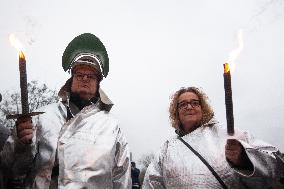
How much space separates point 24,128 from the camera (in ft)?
8.87

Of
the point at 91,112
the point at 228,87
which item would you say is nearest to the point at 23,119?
the point at 91,112

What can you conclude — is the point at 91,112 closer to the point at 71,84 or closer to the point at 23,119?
the point at 71,84

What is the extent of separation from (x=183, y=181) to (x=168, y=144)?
582mm

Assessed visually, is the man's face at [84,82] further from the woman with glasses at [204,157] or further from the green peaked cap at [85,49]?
the woman with glasses at [204,157]

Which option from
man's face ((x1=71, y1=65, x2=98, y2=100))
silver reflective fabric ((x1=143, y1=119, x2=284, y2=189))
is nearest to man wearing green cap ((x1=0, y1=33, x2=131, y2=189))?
man's face ((x1=71, y1=65, x2=98, y2=100))

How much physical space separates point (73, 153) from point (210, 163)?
126 centimetres

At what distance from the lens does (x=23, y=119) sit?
2.62 m

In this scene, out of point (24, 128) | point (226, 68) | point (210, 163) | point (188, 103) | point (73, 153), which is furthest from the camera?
point (188, 103)

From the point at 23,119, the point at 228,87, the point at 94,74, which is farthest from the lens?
the point at 94,74

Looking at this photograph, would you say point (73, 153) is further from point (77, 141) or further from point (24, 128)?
point (24, 128)

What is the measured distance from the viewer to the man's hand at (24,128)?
2.65 meters

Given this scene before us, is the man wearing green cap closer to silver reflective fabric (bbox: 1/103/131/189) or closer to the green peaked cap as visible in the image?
silver reflective fabric (bbox: 1/103/131/189)

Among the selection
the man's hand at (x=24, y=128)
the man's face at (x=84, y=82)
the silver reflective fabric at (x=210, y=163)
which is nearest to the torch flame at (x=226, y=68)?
the silver reflective fabric at (x=210, y=163)

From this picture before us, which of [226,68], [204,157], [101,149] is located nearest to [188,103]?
[204,157]
